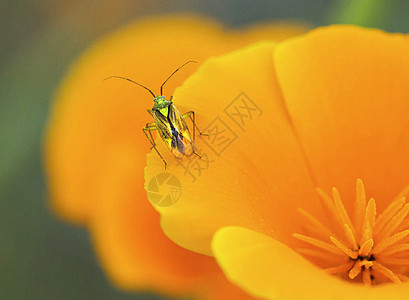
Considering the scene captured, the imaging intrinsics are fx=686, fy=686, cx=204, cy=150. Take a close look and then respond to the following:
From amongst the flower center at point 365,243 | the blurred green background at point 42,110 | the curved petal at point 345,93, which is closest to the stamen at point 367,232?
the flower center at point 365,243

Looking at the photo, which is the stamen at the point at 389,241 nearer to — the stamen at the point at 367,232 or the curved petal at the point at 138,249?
the stamen at the point at 367,232

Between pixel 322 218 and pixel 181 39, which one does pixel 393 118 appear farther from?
pixel 181 39

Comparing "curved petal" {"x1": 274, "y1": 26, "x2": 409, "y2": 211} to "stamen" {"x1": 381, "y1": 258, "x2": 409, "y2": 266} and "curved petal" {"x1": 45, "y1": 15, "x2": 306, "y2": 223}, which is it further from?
"curved petal" {"x1": 45, "y1": 15, "x2": 306, "y2": 223}

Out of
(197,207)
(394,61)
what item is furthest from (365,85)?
(197,207)

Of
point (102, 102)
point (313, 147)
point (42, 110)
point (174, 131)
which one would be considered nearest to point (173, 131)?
point (174, 131)

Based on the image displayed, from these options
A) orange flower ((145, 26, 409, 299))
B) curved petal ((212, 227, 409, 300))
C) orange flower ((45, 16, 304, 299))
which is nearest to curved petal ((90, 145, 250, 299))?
orange flower ((45, 16, 304, 299))

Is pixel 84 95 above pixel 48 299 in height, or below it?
above

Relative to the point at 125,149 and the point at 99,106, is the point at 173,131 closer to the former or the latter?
the point at 125,149
